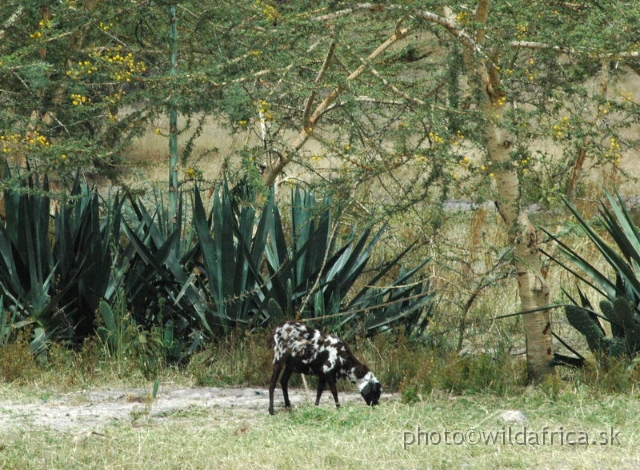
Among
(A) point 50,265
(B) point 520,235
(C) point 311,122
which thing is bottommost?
(A) point 50,265

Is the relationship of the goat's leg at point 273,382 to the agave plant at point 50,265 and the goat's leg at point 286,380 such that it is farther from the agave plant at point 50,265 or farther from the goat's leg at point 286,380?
the agave plant at point 50,265

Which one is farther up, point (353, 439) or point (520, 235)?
point (520, 235)

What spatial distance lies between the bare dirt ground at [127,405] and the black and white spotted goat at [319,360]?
0.43 metres

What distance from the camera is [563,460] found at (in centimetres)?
510

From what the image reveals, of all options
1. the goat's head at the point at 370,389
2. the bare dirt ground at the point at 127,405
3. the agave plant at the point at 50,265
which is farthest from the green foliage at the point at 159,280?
the goat's head at the point at 370,389

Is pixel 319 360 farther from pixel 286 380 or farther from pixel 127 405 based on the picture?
pixel 127 405

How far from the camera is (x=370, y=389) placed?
6344mm

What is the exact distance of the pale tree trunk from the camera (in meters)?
7.16

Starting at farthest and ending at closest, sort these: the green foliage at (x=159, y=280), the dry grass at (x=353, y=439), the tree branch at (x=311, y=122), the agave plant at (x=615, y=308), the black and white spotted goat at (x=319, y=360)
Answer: the tree branch at (x=311, y=122)
the green foliage at (x=159, y=280)
the agave plant at (x=615, y=308)
the black and white spotted goat at (x=319, y=360)
the dry grass at (x=353, y=439)

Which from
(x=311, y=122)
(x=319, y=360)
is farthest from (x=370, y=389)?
(x=311, y=122)

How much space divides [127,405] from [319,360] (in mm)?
1578

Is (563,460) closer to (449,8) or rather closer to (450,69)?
(450,69)

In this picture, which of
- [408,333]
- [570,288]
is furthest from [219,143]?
[408,333]

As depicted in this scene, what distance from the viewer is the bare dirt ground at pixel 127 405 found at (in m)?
6.27
